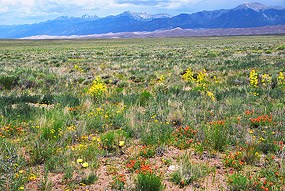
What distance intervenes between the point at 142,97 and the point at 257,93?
4860 millimetres

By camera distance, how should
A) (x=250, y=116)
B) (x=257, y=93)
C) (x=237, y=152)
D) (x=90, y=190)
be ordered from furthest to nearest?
(x=257, y=93), (x=250, y=116), (x=237, y=152), (x=90, y=190)

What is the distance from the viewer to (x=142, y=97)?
387 inches

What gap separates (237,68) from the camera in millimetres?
19391

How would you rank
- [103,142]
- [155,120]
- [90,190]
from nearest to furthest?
[90,190] → [103,142] → [155,120]

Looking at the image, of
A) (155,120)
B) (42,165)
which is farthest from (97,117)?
(42,165)

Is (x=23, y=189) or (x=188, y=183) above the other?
(x=23, y=189)

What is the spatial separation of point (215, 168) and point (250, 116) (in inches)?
126

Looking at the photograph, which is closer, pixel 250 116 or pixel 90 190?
pixel 90 190

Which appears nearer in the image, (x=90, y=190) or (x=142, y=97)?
(x=90, y=190)

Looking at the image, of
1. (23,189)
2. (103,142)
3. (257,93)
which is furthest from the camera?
(257,93)

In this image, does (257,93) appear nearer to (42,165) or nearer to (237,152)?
(237,152)

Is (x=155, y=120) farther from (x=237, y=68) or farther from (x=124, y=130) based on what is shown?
(x=237, y=68)

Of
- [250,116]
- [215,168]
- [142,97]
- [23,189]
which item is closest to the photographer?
[23,189]

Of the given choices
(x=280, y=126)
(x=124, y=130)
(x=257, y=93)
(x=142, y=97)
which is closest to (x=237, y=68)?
(x=257, y=93)
